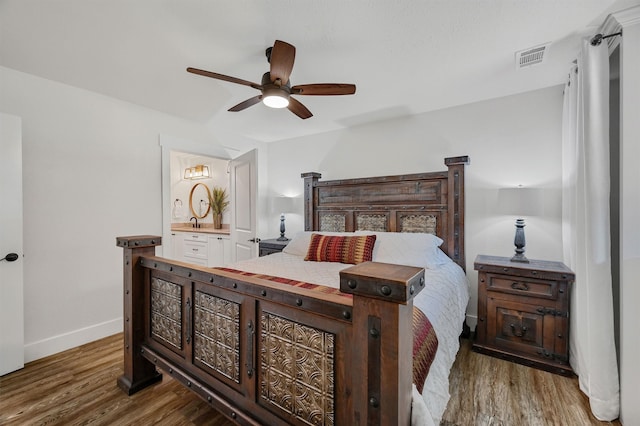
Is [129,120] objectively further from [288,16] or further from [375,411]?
[375,411]

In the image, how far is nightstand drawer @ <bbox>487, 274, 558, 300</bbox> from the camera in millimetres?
2189

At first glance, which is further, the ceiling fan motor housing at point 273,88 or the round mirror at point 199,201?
the round mirror at point 199,201

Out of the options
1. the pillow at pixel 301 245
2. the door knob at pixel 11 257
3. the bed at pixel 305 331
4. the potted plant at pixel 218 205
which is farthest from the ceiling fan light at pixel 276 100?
the potted plant at pixel 218 205

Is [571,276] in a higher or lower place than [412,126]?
lower

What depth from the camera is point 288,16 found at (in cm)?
168

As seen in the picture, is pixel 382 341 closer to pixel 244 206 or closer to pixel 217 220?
pixel 244 206

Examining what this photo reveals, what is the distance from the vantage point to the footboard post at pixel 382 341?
82 cm

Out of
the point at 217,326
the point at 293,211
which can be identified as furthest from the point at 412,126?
the point at 217,326

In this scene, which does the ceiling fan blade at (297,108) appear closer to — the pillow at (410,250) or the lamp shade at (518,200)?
the pillow at (410,250)

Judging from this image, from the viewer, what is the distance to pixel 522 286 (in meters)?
2.28

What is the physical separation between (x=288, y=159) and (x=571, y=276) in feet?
11.6

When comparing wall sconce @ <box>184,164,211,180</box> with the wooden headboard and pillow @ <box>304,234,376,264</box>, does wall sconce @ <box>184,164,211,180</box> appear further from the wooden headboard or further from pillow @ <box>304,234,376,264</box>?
pillow @ <box>304,234,376,264</box>

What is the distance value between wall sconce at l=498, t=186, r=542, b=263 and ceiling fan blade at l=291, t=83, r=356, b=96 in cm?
167

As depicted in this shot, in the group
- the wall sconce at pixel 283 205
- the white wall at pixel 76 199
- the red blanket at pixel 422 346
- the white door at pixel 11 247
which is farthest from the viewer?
the wall sconce at pixel 283 205
